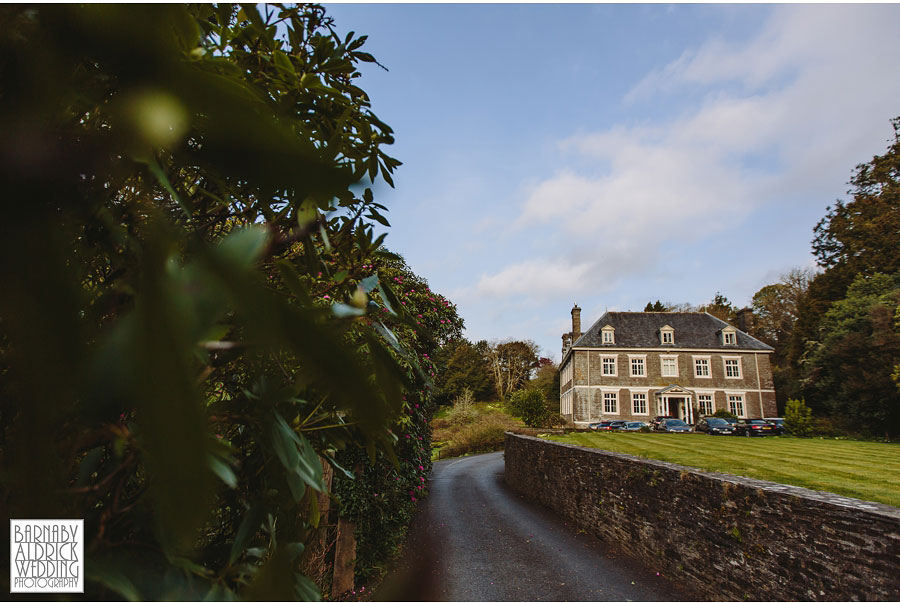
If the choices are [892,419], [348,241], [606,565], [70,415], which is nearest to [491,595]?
[606,565]

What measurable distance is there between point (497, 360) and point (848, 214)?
3503 centimetres

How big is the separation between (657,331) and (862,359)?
18.3m

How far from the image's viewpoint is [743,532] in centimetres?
661

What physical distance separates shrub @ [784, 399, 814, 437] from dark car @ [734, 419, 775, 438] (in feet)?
6.79

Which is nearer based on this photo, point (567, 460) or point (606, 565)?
point (606, 565)

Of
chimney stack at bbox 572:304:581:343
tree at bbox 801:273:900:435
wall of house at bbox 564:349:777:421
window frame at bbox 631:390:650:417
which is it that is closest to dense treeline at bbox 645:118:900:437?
tree at bbox 801:273:900:435

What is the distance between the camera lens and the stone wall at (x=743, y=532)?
5.08m

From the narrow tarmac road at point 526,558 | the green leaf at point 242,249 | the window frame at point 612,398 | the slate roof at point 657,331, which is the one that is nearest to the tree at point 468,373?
the slate roof at point 657,331

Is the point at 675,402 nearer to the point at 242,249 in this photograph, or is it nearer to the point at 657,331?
the point at 657,331

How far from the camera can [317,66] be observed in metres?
1.15

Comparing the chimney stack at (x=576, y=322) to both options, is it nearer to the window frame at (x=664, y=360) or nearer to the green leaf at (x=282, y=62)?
the window frame at (x=664, y=360)

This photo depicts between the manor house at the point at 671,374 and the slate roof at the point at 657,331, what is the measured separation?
9cm

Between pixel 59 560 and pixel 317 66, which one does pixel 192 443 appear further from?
pixel 317 66

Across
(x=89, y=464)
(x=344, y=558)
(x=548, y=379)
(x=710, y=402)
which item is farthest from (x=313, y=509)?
(x=548, y=379)
